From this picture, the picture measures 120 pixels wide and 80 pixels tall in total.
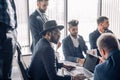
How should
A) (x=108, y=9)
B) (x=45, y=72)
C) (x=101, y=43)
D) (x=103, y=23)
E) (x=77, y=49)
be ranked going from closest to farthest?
(x=101, y=43)
(x=45, y=72)
(x=77, y=49)
(x=103, y=23)
(x=108, y=9)

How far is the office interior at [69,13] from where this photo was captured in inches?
196

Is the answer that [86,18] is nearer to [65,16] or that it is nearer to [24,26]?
[65,16]

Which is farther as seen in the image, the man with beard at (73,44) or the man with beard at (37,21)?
the man with beard at (73,44)

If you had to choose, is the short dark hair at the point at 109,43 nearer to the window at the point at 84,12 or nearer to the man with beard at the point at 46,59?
the man with beard at the point at 46,59

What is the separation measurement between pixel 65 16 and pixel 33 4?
0.73 meters

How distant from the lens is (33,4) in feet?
16.5

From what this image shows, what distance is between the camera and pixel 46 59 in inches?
93.4

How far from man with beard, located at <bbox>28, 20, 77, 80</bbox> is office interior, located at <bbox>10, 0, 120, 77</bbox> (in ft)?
7.44

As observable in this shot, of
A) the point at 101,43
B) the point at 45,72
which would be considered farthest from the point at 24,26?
the point at 101,43

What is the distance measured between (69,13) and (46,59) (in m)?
3.02

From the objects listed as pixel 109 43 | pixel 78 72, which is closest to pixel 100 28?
pixel 78 72

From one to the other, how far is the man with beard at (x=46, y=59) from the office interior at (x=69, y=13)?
7.44ft

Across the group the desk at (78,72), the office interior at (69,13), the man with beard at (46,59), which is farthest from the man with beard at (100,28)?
the man with beard at (46,59)

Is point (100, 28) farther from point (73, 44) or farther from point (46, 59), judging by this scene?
point (46, 59)
